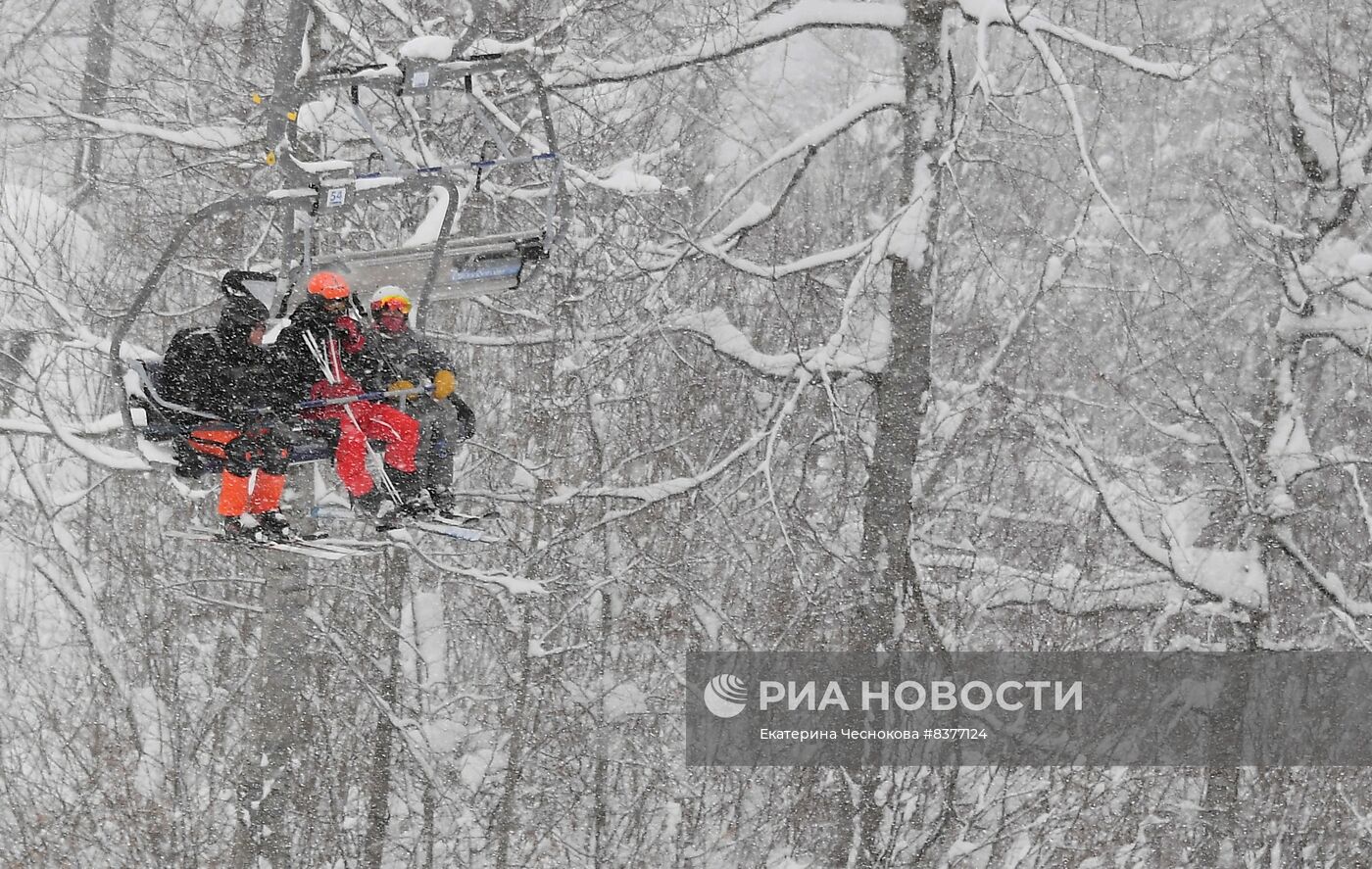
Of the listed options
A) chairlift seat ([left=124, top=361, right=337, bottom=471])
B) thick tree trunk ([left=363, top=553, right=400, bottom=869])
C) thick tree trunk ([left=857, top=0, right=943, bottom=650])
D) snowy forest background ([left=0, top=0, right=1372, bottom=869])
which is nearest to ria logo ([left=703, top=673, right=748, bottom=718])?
snowy forest background ([left=0, top=0, right=1372, bottom=869])

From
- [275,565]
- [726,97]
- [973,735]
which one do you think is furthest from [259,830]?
[726,97]

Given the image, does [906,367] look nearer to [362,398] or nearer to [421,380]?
[421,380]

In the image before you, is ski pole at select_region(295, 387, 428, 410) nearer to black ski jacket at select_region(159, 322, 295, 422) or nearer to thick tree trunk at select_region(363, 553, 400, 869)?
black ski jacket at select_region(159, 322, 295, 422)

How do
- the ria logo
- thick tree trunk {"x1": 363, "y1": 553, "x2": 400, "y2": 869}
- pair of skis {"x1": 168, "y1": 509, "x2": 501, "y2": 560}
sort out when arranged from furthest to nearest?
1. the ria logo
2. thick tree trunk {"x1": 363, "y1": 553, "x2": 400, "y2": 869}
3. pair of skis {"x1": 168, "y1": 509, "x2": 501, "y2": 560}

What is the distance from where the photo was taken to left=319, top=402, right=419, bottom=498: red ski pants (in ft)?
23.8

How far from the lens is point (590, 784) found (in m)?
14.6

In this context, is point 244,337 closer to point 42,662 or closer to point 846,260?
point 846,260

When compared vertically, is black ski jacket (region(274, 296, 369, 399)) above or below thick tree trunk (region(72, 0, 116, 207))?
A: below

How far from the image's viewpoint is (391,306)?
23.0ft

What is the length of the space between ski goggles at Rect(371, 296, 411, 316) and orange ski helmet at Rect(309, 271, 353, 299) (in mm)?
178

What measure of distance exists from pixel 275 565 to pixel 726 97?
8272 mm

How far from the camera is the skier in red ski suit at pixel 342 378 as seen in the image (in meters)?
6.86

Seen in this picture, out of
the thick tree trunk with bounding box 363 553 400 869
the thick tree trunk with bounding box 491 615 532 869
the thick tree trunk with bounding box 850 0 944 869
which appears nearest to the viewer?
the thick tree trunk with bounding box 850 0 944 869

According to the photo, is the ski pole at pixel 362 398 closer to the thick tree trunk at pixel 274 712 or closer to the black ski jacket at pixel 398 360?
the black ski jacket at pixel 398 360
